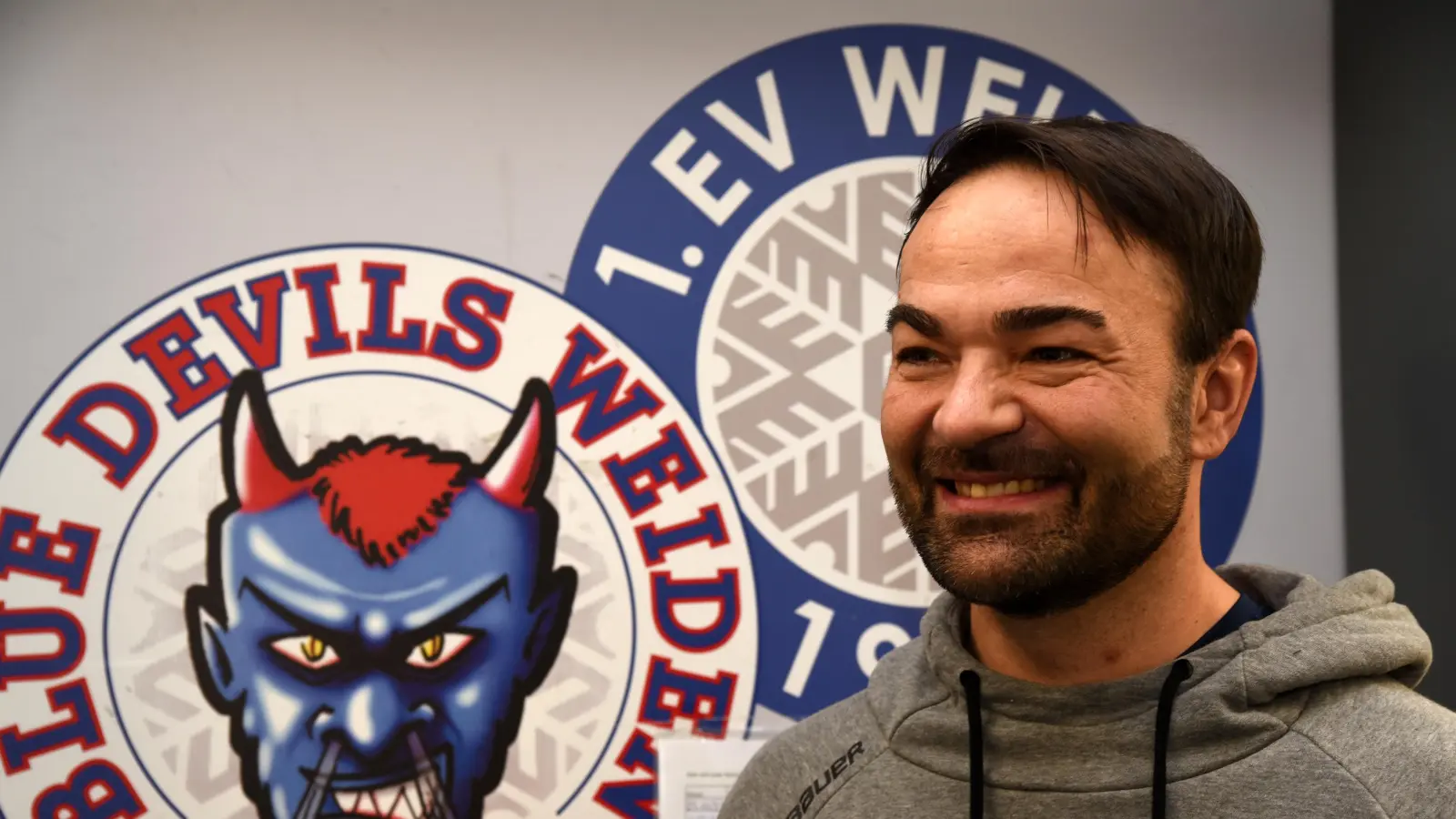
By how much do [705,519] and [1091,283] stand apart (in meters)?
0.73

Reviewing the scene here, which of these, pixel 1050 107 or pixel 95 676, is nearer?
pixel 95 676

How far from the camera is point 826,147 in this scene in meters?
1.57

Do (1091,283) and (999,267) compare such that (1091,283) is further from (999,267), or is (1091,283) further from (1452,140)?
(1452,140)

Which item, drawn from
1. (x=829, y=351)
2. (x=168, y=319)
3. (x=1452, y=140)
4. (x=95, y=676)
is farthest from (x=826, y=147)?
(x=95, y=676)

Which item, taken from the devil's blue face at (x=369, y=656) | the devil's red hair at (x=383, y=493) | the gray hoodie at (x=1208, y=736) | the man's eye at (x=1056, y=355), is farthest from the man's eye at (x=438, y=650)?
the man's eye at (x=1056, y=355)

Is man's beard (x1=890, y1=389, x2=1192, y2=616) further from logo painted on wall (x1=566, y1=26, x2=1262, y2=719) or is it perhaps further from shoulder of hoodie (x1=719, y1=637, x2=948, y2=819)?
logo painted on wall (x1=566, y1=26, x2=1262, y2=719)

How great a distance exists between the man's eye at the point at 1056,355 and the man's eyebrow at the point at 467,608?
31.0 inches

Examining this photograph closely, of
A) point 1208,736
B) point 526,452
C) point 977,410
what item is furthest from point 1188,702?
point 526,452

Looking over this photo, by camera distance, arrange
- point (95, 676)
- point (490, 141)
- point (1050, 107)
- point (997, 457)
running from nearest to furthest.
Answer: point (997, 457), point (95, 676), point (490, 141), point (1050, 107)

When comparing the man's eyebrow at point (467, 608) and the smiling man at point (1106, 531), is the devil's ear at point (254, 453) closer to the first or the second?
the man's eyebrow at point (467, 608)

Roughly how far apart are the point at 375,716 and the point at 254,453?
12.9 inches

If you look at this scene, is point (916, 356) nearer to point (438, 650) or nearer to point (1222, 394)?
point (1222, 394)

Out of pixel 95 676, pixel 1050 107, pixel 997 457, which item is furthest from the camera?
pixel 1050 107

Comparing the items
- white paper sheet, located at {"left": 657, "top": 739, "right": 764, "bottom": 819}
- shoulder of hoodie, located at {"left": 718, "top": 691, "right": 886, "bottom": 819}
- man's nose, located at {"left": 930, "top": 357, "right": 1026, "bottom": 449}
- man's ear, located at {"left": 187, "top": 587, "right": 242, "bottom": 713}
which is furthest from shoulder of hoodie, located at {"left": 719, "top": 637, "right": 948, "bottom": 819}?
man's ear, located at {"left": 187, "top": 587, "right": 242, "bottom": 713}
